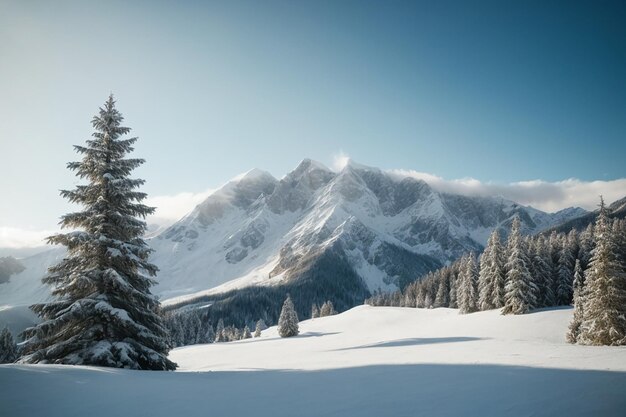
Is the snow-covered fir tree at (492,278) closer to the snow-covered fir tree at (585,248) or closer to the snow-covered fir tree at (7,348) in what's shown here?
the snow-covered fir tree at (585,248)

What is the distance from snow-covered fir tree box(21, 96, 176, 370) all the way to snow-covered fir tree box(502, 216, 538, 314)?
1434 inches

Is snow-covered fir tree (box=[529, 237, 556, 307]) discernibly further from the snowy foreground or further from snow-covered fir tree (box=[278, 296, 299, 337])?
the snowy foreground

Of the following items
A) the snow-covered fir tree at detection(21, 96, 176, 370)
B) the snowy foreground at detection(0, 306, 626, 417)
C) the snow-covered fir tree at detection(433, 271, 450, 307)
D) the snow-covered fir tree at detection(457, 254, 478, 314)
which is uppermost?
the snow-covered fir tree at detection(21, 96, 176, 370)

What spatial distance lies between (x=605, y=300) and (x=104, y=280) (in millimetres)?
30040

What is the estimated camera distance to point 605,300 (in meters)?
22.2

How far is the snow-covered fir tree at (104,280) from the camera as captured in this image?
1327cm

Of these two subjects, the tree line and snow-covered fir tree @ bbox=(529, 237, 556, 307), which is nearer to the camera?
the tree line

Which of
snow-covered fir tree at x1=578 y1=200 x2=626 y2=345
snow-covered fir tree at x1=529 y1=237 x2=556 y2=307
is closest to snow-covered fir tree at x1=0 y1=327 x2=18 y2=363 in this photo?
snow-covered fir tree at x1=578 y1=200 x2=626 y2=345

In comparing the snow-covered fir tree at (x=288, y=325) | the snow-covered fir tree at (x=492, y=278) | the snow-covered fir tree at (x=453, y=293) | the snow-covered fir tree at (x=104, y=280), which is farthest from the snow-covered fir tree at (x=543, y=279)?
the snow-covered fir tree at (x=104, y=280)

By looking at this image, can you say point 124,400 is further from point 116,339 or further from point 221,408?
point 116,339

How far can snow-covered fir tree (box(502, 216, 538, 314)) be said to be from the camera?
120 feet

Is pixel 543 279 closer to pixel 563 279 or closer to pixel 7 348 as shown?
pixel 563 279

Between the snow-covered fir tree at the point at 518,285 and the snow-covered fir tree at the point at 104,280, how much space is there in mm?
36434

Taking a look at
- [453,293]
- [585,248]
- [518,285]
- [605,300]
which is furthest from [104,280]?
[453,293]
